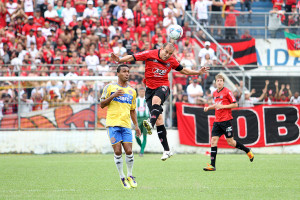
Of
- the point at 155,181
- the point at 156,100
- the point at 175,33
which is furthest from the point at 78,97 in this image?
the point at 155,181

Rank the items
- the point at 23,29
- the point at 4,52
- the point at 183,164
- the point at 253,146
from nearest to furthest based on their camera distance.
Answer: the point at 183,164 < the point at 253,146 < the point at 4,52 < the point at 23,29

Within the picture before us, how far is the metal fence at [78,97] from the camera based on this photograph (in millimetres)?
18875

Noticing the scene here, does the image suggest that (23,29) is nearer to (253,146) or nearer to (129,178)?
(253,146)

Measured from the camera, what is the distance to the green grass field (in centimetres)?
847

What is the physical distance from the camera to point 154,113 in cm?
1119

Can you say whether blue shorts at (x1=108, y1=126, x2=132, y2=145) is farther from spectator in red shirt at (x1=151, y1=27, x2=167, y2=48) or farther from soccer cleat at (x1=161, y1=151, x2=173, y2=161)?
spectator in red shirt at (x1=151, y1=27, x2=167, y2=48)

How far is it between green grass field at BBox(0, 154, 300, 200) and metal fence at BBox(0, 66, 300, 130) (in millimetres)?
4108

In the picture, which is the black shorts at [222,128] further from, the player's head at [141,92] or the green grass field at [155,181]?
the player's head at [141,92]

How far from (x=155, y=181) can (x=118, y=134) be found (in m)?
1.60

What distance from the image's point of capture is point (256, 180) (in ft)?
34.2

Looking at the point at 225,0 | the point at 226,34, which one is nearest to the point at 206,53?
the point at 226,34

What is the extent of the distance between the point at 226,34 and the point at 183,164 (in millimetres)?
10443

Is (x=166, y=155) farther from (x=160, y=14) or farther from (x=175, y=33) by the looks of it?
(x=160, y=14)

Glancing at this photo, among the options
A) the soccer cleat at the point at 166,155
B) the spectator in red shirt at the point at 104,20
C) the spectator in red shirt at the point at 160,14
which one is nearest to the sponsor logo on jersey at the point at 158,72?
the soccer cleat at the point at 166,155
